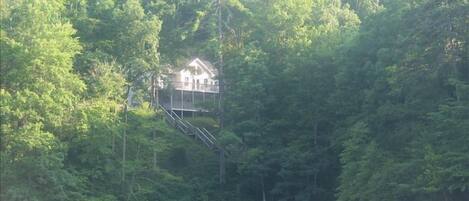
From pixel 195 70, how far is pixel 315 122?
30.4ft

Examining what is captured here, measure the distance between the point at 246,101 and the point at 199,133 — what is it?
17.9 feet

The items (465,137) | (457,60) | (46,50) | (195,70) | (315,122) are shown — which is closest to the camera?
(465,137)

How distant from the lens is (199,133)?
45.2m

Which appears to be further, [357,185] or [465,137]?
[357,185]

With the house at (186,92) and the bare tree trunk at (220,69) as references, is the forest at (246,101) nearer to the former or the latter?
the bare tree trunk at (220,69)

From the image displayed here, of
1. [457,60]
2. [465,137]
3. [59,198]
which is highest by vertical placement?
[457,60]

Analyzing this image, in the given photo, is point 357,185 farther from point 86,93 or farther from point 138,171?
point 86,93

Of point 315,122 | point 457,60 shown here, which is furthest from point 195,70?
point 457,60

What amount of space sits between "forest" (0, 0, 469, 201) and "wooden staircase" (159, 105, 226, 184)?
48cm

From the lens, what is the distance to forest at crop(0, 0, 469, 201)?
3097 centimetres

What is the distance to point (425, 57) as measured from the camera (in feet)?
103

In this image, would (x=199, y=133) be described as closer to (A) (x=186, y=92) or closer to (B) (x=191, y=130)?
(B) (x=191, y=130)

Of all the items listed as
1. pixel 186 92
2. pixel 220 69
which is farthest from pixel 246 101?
pixel 186 92

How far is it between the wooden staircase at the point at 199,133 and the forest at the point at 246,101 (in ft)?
1.58
